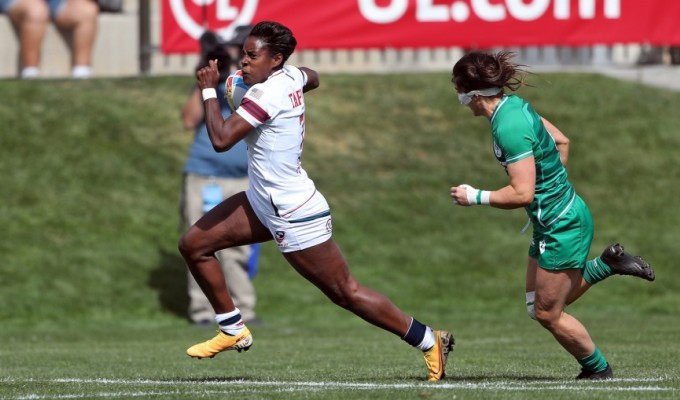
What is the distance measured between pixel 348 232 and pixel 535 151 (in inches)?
350

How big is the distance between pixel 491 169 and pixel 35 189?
546cm

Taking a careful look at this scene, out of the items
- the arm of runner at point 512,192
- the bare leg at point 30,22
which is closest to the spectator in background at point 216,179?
the bare leg at point 30,22

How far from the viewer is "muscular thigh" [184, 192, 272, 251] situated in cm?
898

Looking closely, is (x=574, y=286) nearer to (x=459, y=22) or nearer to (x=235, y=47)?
(x=235, y=47)

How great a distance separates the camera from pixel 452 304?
632 inches

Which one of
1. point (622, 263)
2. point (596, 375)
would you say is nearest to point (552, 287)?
point (622, 263)

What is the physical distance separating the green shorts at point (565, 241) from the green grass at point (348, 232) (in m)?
1.23

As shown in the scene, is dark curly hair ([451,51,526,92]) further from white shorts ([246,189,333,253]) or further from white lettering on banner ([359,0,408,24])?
white lettering on banner ([359,0,408,24])

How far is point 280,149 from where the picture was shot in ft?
28.8

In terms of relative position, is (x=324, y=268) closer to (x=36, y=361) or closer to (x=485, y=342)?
(x=36, y=361)

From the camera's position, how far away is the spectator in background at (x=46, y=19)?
1941 cm

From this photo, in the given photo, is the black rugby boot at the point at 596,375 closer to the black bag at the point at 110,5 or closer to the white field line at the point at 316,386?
the white field line at the point at 316,386

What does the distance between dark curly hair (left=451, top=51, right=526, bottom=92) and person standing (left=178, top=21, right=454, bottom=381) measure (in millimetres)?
936

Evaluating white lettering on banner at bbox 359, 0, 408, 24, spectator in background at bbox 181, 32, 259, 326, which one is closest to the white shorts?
spectator in background at bbox 181, 32, 259, 326
